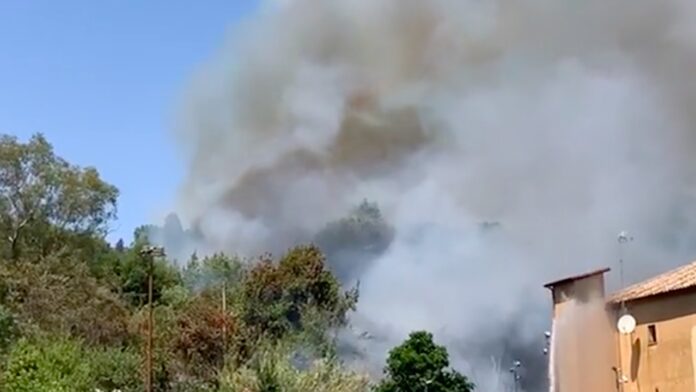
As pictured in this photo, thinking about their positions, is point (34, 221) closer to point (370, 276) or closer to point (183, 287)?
point (183, 287)

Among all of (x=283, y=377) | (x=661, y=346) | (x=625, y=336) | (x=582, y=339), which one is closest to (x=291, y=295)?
(x=283, y=377)

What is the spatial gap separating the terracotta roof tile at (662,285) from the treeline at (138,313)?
12165mm

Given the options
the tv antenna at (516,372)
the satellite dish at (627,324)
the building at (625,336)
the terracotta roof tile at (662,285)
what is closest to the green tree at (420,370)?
the tv antenna at (516,372)

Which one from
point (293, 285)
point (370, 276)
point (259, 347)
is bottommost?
point (259, 347)

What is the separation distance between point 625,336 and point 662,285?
4.48 feet

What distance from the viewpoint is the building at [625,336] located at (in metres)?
21.3

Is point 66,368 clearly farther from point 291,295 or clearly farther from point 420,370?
point 291,295

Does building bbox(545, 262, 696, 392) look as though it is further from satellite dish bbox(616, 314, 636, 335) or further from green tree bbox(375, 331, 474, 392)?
green tree bbox(375, 331, 474, 392)

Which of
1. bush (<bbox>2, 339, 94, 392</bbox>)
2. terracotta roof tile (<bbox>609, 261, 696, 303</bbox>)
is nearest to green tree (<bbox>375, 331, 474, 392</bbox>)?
bush (<bbox>2, 339, 94, 392</bbox>)

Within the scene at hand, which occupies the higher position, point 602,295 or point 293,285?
point 293,285

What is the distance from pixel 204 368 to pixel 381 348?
21860 mm

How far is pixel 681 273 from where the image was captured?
22797 millimetres

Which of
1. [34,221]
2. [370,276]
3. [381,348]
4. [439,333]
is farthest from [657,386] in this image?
[370,276]

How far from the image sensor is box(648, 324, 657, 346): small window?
72.3 ft
